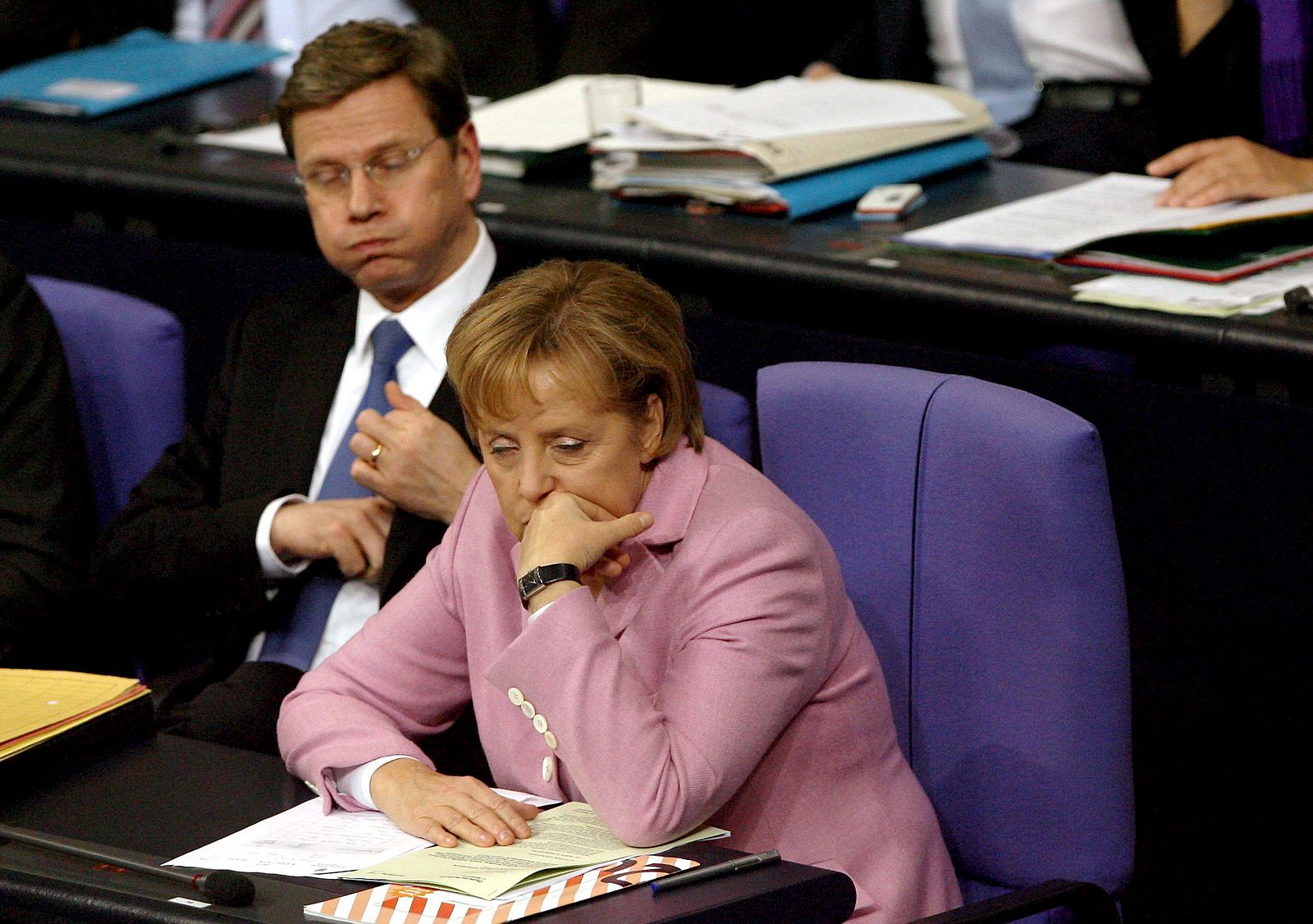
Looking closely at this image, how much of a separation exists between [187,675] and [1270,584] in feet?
4.68

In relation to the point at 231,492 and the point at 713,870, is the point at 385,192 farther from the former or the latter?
the point at 713,870

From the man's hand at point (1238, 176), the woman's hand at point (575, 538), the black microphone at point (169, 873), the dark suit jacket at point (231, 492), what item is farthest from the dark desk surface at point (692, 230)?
the black microphone at point (169, 873)

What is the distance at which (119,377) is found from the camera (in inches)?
98.7

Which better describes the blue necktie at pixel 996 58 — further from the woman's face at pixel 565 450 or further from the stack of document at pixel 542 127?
the woman's face at pixel 565 450

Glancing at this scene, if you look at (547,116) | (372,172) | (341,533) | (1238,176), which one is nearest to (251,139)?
(547,116)

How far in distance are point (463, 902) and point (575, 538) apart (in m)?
0.39

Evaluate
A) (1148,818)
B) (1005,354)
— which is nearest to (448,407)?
(1005,354)

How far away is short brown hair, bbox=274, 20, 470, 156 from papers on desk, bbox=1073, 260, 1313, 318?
898 mm

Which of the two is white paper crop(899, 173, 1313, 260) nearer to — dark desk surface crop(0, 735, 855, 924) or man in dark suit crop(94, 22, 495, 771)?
man in dark suit crop(94, 22, 495, 771)

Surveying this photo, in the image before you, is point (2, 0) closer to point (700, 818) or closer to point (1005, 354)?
point (1005, 354)

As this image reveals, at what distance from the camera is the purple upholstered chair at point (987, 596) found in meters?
1.66

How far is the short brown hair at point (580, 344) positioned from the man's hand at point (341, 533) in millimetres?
557

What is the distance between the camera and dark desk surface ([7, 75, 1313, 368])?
2246mm

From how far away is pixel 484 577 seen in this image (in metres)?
1.76
